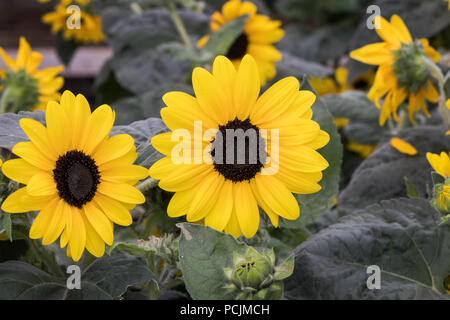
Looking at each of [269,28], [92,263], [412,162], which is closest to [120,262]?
[92,263]

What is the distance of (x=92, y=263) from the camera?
0.44m

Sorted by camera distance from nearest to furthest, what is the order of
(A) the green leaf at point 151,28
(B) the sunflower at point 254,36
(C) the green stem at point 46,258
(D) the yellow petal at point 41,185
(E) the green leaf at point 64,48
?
(D) the yellow petal at point 41,185, (C) the green stem at point 46,258, (B) the sunflower at point 254,36, (A) the green leaf at point 151,28, (E) the green leaf at point 64,48

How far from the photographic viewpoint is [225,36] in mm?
749

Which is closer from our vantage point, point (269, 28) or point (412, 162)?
point (412, 162)

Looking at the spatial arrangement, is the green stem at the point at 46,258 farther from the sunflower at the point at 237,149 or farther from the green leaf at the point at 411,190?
the green leaf at the point at 411,190

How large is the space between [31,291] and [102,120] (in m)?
0.13

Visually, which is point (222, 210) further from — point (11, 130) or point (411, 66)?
point (411, 66)

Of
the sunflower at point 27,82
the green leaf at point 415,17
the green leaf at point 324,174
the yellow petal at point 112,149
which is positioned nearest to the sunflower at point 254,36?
the green leaf at point 415,17

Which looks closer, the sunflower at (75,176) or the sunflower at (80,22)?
the sunflower at (75,176)

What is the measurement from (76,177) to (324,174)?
184 millimetres

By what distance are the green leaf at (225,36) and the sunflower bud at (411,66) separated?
0.24 meters

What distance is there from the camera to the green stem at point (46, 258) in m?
0.44

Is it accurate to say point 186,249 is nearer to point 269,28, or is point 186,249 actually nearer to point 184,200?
point 184,200

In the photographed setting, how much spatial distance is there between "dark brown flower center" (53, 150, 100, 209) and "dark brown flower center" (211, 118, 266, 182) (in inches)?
2.9
